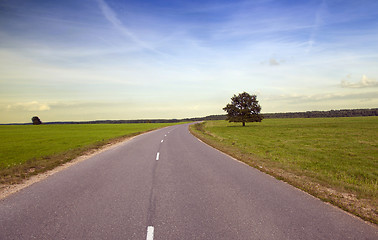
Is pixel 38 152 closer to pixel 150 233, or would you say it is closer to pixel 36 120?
pixel 150 233

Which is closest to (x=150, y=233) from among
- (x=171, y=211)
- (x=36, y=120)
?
(x=171, y=211)

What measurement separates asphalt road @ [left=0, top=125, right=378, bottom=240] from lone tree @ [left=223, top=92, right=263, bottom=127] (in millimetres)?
49507

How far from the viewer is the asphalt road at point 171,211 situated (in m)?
3.83

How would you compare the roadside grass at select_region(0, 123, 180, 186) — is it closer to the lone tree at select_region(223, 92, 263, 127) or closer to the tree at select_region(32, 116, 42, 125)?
the lone tree at select_region(223, 92, 263, 127)

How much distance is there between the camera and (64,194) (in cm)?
594

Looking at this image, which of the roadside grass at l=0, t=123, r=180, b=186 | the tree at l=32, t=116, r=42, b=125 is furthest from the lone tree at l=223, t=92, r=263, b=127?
the tree at l=32, t=116, r=42, b=125

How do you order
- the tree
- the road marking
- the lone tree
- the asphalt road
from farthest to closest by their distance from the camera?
the tree → the lone tree → the asphalt road → the road marking

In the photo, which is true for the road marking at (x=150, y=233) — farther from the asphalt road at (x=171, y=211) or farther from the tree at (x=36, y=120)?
the tree at (x=36, y=120)

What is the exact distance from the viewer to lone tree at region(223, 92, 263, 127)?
182 ft

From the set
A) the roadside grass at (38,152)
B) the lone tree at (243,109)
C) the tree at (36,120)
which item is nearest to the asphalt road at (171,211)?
the roadside grass at (38,152)

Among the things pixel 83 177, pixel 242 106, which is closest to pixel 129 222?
pixel 83 177

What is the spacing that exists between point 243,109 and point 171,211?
177ft

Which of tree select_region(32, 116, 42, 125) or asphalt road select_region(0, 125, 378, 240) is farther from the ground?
tree select_region(32, 116, 42, 125)

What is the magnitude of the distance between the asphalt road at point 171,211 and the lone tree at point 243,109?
162 ft
